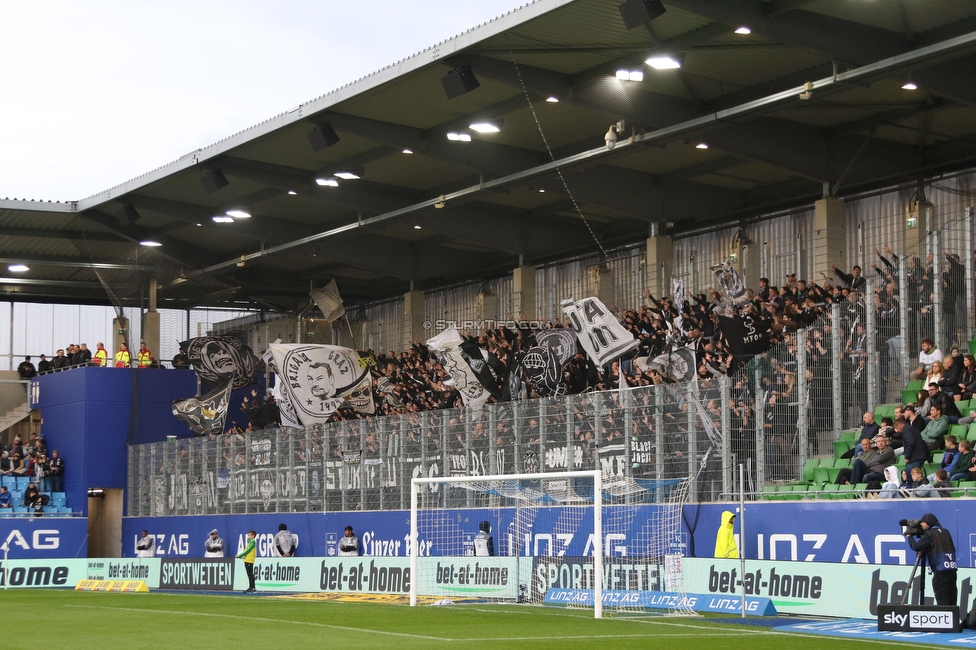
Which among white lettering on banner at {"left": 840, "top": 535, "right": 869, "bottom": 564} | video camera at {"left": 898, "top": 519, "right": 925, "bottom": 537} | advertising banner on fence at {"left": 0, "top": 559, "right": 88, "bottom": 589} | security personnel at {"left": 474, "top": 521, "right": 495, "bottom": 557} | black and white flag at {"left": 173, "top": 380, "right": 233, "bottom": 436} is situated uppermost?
black and white flag at {"left": 173, "top": 380, "right": 233, "bottom": 436}

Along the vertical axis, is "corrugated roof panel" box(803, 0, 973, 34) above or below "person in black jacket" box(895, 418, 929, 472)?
above

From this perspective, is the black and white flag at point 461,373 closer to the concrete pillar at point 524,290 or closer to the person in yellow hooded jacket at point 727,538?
the concrete pillar at point 524,290

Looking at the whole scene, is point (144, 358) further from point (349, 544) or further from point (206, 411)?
point (349, 544)

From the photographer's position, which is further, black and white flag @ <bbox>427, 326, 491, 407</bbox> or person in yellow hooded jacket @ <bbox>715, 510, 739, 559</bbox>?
black and white flag @ <bbox>427, 326, 491, 407</bbox>

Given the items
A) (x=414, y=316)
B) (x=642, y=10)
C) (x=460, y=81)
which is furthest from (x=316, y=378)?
(x=642, y=10)

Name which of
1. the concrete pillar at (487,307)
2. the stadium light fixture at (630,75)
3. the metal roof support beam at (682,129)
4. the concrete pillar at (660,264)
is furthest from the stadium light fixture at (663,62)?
the concrete pillar at (487,307)

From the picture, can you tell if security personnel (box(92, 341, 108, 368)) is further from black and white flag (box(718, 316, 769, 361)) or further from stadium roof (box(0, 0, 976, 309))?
black and white flag (box(718, 316, 769, 361))

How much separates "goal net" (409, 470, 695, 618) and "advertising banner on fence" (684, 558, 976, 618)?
646 mm

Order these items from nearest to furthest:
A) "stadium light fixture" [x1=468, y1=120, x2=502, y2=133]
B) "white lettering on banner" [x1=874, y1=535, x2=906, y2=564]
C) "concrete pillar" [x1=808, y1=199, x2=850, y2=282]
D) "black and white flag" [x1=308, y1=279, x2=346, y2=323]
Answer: "white lettering on banner" [x1=874, y1=535, x2=906, y2=564], "stadium light fixture" [x1=468, y1=120, x2=502, y2=133], "concrete pillar" [x1=808, y1=199, x2=850, y2=282], "black and white flag" [x1=308, y1=279, x2=346, y2=323]

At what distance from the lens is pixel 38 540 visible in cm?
4131

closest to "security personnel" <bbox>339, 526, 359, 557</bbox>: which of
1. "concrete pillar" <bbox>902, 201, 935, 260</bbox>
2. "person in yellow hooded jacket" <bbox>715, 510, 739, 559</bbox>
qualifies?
"person in yellow hooded jacket" <bbox>715, 510, 739, 559</bbox>

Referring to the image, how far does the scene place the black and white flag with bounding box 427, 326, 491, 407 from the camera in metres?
31.8

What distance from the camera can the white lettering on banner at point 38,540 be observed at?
4025 cm

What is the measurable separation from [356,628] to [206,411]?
2581 cm
